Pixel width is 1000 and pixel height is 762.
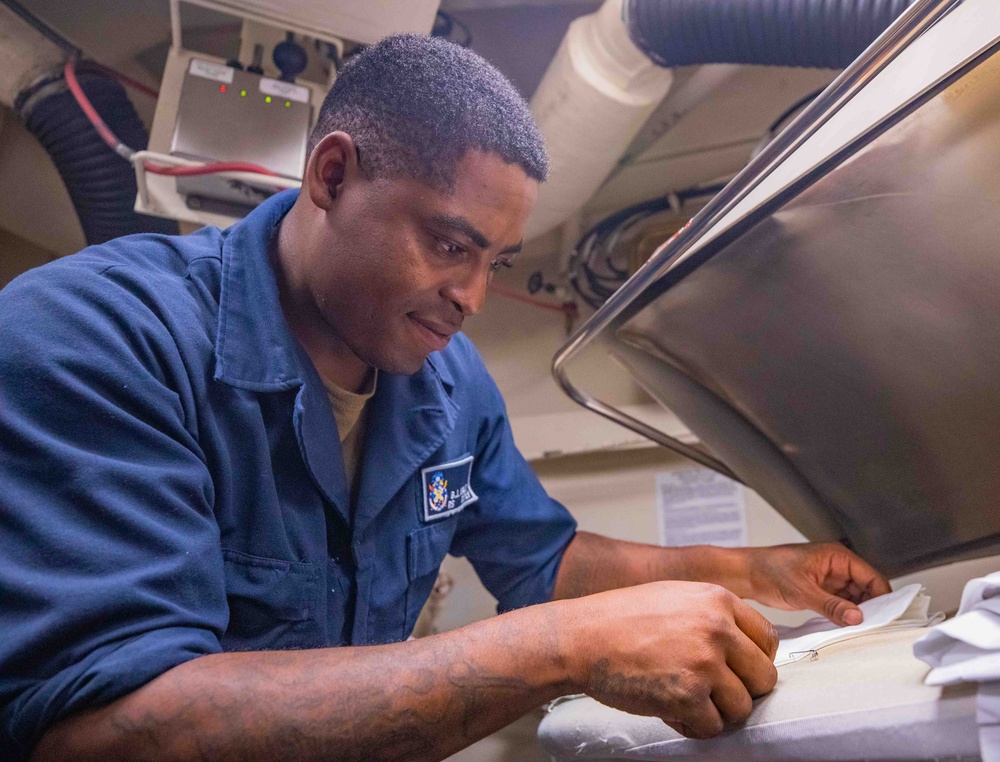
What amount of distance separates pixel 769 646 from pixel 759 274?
39 centimetres

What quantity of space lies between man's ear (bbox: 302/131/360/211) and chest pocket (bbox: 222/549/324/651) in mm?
402

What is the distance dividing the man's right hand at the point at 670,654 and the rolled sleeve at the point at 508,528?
54 cm

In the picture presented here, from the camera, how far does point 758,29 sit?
1.15m

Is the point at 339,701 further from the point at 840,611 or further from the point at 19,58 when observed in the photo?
the point at 19,58

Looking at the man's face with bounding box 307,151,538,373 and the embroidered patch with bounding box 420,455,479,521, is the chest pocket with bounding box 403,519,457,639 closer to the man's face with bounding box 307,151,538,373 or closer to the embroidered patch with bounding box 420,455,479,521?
the embroidered patch with bounding box 420,455,479,521

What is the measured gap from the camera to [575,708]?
0.92 meters

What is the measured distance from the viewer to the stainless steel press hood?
0.67 m

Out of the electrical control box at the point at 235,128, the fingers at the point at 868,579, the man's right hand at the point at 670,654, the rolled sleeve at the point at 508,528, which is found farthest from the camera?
the electrical control box at the point at 235,128

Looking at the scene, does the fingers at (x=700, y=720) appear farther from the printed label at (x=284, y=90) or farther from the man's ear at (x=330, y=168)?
the printed label at (x=284, y=90)

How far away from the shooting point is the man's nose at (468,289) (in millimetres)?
878

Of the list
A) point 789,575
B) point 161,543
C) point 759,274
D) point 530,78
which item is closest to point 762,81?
point 530,78

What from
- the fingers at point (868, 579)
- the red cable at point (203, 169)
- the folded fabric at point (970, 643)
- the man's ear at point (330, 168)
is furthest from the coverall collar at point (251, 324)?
the fingers at point (868, 579)

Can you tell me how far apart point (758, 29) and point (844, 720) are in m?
0.96

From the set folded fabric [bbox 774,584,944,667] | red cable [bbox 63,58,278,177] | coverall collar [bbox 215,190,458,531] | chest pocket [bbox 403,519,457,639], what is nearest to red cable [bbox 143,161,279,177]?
red cable [bbox 63,58,278,177]
